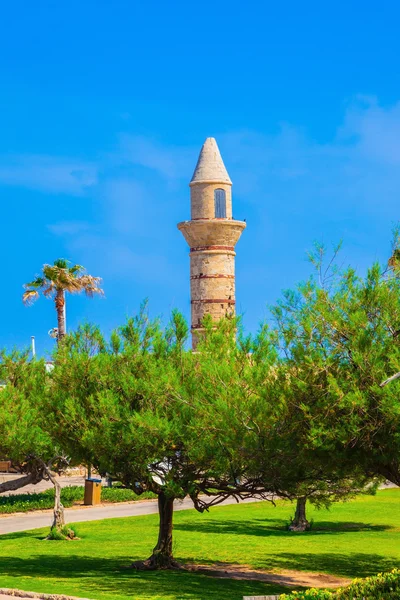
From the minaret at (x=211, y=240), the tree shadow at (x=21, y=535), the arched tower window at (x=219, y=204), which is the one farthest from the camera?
the arched tower window at (x=219, y=204)

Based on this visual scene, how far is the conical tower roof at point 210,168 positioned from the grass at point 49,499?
64.9 feet

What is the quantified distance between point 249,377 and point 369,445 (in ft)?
11.0

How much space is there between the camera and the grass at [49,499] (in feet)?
131

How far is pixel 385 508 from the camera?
134ft

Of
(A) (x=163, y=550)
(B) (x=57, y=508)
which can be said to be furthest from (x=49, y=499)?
(A) (x=163, y=550)

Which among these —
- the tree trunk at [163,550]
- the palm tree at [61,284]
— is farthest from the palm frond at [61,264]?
the tree trunk at [163,550]

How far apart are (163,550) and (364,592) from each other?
9844mm

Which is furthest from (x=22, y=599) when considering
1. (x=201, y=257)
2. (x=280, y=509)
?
(x=201, y=257)

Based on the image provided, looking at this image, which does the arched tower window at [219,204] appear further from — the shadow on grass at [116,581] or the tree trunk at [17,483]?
the shadow on grass at [116,581]

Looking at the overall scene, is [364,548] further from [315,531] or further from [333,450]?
[333,450]

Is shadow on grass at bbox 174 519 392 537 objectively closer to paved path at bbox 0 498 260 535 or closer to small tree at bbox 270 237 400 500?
paved path at bbox 0 498 260 535

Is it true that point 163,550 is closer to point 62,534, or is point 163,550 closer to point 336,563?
point 336,563

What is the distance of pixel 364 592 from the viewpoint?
1595 centimetres

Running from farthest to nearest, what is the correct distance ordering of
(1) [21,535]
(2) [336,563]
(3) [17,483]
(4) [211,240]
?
1. (4) [211,240]
2. (1) [21,535]
3. (3) [17,483]
4. (2) [336,563]
